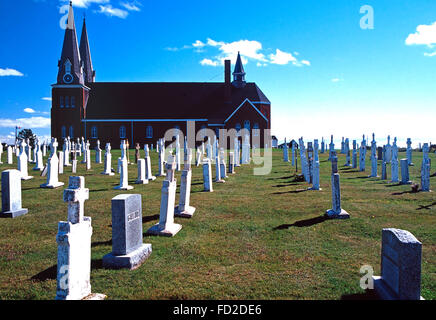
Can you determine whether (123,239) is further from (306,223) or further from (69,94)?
(69,94)

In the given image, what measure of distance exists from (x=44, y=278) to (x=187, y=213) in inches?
156

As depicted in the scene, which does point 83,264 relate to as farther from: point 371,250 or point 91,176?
point 91,176

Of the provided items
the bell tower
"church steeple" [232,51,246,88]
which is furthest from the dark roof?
the bell tower

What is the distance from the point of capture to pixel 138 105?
50.0m

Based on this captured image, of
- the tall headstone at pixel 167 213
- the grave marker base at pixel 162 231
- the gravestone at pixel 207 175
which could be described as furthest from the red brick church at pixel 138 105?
the grave marker base at pixel 162 231

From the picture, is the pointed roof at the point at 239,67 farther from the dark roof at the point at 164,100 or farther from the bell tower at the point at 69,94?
the bell tower at the point at 69,94

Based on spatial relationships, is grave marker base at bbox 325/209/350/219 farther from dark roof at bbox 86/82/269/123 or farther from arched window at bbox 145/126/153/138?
arched window at bbox 145/126/153/138

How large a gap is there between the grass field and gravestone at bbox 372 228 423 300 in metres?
0.46

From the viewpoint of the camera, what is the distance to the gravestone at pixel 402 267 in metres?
3.68

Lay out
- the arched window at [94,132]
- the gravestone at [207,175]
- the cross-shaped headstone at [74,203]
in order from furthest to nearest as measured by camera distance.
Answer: the arched window at [94,132] → the gravestone at [207,175] → the cross-shaped headstone at [74,203]

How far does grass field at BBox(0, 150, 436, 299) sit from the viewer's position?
176 inches

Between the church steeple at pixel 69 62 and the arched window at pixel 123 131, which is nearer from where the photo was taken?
the church steeple at pixel 69 62

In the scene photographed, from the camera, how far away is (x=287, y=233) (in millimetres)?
6973

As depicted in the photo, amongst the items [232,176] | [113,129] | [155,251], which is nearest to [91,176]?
[232,176]
